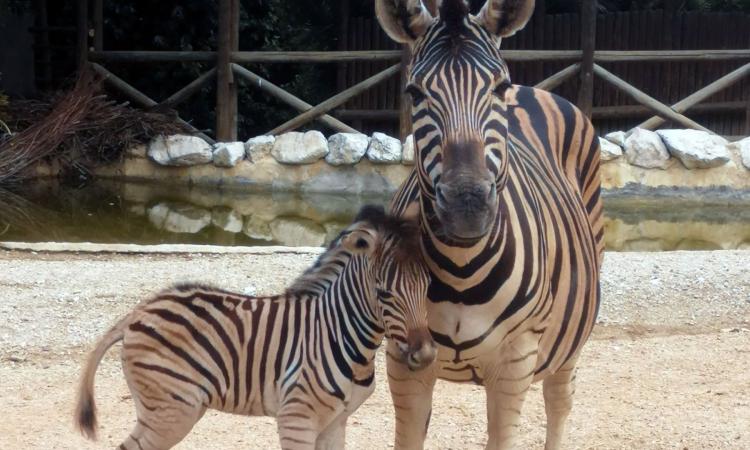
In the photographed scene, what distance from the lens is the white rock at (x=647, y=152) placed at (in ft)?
45.8

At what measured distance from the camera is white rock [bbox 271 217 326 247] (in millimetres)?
11030

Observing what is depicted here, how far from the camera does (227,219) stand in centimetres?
1228

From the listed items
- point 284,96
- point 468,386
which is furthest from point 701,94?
point 468,386

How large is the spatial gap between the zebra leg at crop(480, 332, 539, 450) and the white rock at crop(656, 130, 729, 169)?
11.0 m

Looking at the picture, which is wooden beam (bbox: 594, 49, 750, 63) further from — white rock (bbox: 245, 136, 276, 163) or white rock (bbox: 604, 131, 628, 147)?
white rock (bbox: 245, 136, 276, 163)

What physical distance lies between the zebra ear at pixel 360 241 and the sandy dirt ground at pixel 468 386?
178 centimetres

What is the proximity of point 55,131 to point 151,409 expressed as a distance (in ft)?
36.9

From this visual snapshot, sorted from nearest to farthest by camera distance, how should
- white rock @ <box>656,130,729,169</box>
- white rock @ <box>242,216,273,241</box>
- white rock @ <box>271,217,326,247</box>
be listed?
white rock @ <box>271,217,326,247</box>, white rock @ <box>242,216,273,241</box>, white rock @ <box>656,130,729,169</box>

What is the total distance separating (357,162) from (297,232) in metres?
2.85

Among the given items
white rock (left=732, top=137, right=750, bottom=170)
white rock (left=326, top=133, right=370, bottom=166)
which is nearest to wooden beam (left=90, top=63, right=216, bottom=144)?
white rock (left=326, top=133, right=370, bottom=166)

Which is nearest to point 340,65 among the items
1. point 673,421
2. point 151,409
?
point 673,421

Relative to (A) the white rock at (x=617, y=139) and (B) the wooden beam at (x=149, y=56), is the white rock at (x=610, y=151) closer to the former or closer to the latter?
(A) the white rock at (x=617, y=139)

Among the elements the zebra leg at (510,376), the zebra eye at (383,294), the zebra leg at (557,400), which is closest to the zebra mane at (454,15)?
the zebra eye at (383,294)

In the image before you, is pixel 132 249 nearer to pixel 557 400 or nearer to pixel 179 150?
pixel 557 400
